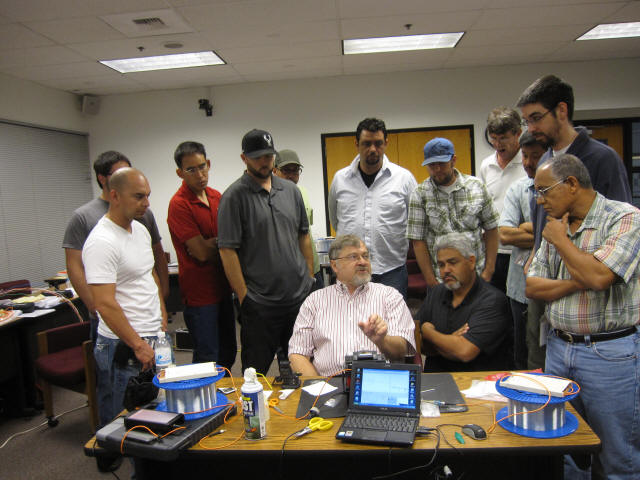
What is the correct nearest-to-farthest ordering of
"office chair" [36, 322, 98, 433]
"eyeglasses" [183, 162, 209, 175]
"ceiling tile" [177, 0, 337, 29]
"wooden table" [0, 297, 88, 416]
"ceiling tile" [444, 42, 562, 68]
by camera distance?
"eyeglasses" [183, 162, 209, 175] → "office chair" [36, 322, 98, 433] → "wooden table" [0, 297, 88, 416] → "ceiling tile" [177, 0, 337, 29] → "ceiling tile" [444, 42, 562, 68]

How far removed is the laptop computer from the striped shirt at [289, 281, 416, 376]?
0.54 m

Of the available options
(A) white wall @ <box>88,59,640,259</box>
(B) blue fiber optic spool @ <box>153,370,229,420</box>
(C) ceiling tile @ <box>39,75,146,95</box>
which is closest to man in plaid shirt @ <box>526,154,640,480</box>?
(B) blue fiber optic spool @ <box>153,370,229,420</box>

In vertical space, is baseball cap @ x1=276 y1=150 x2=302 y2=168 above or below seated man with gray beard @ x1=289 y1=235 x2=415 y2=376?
above

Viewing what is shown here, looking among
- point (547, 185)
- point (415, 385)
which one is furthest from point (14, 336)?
point (547, 185)

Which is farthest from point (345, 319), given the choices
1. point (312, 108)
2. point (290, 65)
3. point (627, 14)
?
point (312, 108)

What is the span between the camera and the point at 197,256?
2668 millimetres

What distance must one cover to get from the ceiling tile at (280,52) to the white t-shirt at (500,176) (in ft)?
7.83

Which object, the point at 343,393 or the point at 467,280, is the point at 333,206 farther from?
the point at 343,393

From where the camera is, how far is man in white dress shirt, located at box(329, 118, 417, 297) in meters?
2.85

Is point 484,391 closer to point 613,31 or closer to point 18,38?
point 18,38

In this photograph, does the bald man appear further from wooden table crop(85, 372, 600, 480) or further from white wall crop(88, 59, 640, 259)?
white wall crop(88, 59, 640, 259)

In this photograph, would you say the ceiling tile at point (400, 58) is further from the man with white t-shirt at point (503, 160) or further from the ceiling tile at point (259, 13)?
the man with white t-shirt at point (503, 160)

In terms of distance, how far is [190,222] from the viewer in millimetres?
2691

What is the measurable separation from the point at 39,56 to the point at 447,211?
14.3ft
